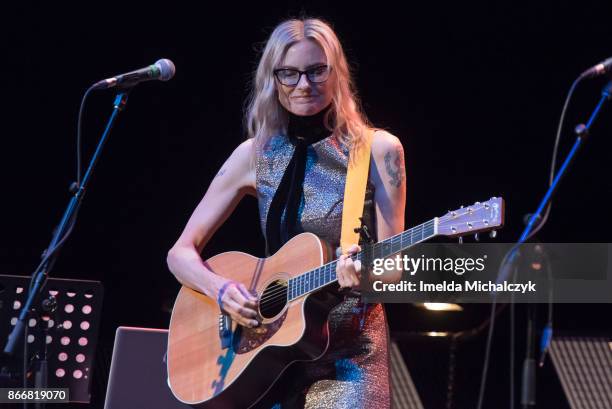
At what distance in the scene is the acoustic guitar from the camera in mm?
2934

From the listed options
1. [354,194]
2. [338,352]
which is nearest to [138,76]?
[354,194]

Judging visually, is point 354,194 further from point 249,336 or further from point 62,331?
point 62,331

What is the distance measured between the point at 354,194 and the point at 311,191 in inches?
7.9

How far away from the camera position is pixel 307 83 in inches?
132

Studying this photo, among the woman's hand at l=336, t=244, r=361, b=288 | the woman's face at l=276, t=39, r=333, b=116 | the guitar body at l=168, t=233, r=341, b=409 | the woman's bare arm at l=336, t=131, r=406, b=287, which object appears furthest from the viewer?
the woman's face at l=276, t=39, r=333, b=116

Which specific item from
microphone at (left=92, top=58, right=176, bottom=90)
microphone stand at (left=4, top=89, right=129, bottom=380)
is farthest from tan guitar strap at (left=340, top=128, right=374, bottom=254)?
microphone stand at (left=4, top=89, right=129, bottom=380)

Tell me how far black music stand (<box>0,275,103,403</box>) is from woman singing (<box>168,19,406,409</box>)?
0.40 metres

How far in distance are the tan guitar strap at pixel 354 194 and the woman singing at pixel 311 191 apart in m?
0.03

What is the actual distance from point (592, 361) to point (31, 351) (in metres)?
2.66

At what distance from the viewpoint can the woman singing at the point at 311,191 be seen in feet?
9.76

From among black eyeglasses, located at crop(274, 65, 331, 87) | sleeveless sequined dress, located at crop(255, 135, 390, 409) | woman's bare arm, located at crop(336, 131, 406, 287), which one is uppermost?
black eyeglasses, located at crop(274, 65, 331, 87)

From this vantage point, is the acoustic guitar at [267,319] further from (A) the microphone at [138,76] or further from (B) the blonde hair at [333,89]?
(A) the microphone at [138,76]

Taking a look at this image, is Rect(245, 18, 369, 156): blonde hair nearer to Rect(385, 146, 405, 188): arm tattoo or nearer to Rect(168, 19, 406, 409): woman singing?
Rect(168, 19, 406, 409): woman singing

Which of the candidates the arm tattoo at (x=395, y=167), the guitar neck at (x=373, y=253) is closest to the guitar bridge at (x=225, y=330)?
the guitar neck at (x=373, y=253)
